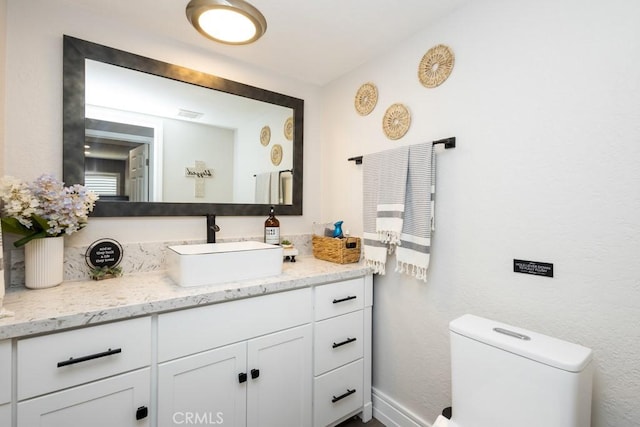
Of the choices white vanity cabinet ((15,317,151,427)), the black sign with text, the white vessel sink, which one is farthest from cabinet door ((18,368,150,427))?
the black sign with text

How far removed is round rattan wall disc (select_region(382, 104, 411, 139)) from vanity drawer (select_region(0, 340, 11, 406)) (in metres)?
1.85

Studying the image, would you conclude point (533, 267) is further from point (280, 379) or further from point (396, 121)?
point (280, 379)

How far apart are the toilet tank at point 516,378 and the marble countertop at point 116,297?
0.71 m

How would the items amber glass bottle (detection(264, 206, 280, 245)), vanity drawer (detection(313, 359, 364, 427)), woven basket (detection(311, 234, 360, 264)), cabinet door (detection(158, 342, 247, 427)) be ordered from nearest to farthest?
cabinet door (detection(158, 342, 247, 427)) < vanity drawer (detection(313, 359, 364, 427)) < woven basket (detection(311, 234, 360, 264)) < amber glass bottle (detection(264, 206, 280, 245))

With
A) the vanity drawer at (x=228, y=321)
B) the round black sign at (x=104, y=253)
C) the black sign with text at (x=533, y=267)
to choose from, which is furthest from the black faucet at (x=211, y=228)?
the black sign with text at (x=533, y=267)

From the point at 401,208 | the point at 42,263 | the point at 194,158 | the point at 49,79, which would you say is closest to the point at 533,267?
the point at 401,208

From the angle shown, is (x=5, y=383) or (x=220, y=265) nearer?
(x=5, y=383)

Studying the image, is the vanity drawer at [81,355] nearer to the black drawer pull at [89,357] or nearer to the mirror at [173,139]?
the black drawer pull at [89,357]

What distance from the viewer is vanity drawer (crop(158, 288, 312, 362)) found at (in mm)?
1131

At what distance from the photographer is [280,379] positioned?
140cm

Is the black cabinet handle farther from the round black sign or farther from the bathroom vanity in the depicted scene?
the round black sign

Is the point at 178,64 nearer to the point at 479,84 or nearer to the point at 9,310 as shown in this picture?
the point at 9,310

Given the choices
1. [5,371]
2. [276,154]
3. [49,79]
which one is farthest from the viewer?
[276,154]

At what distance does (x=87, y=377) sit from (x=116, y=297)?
272 millimetres
